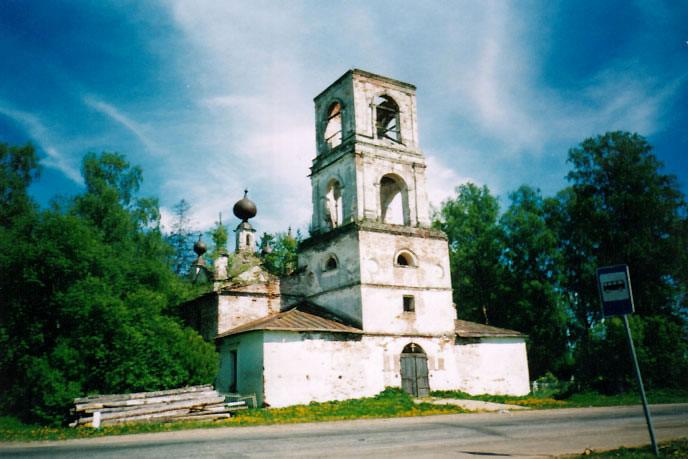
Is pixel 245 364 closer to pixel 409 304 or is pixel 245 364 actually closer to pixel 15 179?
pixel 409 304

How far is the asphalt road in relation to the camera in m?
8.54

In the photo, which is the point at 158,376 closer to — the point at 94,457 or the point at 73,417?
the point at 73,417

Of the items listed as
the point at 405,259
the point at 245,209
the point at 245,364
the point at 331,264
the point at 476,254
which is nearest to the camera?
the point at 245,364

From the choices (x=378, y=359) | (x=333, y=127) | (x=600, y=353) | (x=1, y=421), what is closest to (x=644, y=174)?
(x=600, y=353)

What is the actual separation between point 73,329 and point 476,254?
85.1ft

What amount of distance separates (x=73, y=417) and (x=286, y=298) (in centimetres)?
1076

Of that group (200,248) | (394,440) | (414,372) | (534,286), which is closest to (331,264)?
(414,372)

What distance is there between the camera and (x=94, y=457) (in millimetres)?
8711

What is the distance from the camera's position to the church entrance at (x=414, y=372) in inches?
828

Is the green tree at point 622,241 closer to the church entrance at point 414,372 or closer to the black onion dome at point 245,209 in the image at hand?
the church entrance at point 414,372

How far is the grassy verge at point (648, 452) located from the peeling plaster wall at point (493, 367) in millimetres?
14829

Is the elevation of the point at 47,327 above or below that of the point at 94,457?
above

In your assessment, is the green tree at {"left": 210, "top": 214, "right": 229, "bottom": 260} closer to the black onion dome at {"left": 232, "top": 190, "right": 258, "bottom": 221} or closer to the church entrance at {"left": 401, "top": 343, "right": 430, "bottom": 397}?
the black onion dome at {"left": 232, "top": 190, "right": 258, "bottom": 221}

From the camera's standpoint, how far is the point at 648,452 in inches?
290
